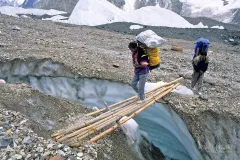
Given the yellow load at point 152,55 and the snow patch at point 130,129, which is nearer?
the yellow load at point 152,55

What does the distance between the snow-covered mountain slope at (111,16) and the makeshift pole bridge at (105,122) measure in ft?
68.8

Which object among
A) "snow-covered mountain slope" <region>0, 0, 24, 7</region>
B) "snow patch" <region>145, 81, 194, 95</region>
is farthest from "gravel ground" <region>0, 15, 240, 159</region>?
→ "snow-covered mountain slope" <region>0, 0, 24, 7</region>

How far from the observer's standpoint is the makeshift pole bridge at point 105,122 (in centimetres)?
525

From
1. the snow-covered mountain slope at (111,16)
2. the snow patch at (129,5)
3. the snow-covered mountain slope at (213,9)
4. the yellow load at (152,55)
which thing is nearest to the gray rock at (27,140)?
the yellow load at (152,55)

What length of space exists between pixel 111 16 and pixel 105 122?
24940 mm

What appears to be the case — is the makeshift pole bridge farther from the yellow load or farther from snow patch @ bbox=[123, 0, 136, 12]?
snow patch @ bbox=[123, 0, 136, 12]

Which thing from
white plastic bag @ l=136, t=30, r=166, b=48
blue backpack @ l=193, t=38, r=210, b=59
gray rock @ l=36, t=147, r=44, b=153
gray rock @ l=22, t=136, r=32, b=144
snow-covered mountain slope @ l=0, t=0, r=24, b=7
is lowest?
snow-covered mountain slope @ l=0, t=0, r=24, b=7

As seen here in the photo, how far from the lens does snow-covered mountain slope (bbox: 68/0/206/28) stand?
2748 centimetres

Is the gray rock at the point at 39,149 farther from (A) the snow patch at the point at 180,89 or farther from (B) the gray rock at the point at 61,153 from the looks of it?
(A) the snow patch at the point at 180,89

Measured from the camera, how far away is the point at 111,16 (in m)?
29.8

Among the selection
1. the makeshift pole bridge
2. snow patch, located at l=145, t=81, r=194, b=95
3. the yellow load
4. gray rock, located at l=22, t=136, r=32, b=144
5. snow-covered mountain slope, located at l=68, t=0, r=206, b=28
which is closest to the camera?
gray rock, located at l=22, t=136, r=32, b=144

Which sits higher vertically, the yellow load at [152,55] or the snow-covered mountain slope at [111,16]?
the yellow load at [152,55]

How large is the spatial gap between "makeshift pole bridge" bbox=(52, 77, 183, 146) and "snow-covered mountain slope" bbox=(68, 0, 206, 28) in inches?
825

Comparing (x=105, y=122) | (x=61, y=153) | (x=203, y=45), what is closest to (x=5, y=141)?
(x=61, y=153)
